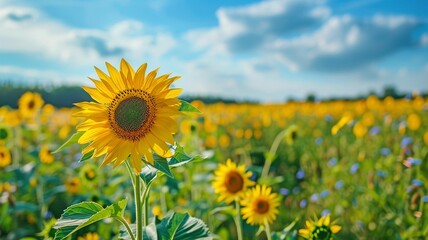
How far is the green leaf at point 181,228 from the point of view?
154cm

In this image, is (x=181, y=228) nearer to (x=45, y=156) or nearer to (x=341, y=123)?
(x=341, y=123)

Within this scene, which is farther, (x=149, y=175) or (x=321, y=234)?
(x=321, y=234)

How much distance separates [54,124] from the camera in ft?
30.6

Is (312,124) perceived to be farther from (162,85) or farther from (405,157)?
(162,85)

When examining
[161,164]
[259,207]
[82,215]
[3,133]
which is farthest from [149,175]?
[3,133]

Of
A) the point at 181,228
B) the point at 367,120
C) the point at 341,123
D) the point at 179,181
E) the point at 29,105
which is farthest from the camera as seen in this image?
the point at 367,120

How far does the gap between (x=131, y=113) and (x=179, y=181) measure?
2.00 metres

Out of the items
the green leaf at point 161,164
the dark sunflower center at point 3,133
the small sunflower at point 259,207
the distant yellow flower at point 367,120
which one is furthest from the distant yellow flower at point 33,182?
the distant yellow flower at point 367,120

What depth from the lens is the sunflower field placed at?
1.38 metres

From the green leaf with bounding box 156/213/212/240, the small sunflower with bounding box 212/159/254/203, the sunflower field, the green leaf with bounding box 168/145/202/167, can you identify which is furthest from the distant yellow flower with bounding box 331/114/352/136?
the green leaf with bounding box 168/145/202/167

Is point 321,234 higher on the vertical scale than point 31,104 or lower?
lower

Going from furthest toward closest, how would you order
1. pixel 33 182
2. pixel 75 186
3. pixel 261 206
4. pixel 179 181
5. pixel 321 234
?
pixel 33 182 < pixel 75 186 < pixel 179 181 < pixel 261 206 < pixel 321 234

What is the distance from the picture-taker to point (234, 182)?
2.29 metres

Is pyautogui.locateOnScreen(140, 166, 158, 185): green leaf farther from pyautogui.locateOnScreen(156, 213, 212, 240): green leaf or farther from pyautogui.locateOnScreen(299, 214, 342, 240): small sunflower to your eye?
pyautogui.locateOnScreen(299, 214, 342, 240): small sunflower
